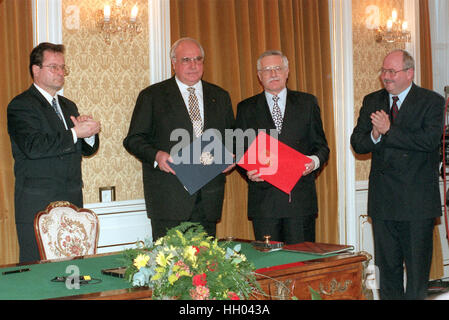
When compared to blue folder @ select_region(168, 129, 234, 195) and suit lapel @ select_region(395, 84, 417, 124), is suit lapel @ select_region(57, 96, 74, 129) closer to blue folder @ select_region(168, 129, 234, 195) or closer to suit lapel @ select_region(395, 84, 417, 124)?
blue folder @ select_region(168, 129, 234, 195)

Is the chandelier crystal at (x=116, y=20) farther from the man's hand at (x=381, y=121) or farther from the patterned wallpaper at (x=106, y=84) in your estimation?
the man's hand at (x=381, y=121)

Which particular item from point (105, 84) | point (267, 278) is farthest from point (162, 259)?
point (105, 84)

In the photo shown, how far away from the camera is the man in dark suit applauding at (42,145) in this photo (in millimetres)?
3658

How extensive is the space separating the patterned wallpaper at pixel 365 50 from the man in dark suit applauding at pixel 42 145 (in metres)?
3.16

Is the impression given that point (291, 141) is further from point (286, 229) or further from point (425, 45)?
point (425, 45)

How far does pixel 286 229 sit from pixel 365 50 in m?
2.66

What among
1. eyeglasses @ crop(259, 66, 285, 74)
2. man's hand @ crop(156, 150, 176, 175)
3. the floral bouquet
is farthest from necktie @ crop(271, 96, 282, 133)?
the floral bouquet

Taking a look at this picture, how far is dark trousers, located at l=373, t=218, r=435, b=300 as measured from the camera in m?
4.00

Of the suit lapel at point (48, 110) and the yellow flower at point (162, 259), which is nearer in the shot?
the yellow flower at point (162, 259)

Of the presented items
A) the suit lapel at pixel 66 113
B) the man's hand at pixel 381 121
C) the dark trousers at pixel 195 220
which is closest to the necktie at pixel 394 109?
the man's hand at pixel 381 121

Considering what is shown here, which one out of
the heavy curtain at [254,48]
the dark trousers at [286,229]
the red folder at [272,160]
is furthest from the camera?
the heavy curtain at [254,48]

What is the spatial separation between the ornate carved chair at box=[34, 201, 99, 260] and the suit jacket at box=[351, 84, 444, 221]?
196 centimetres

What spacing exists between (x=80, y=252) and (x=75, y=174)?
787 millimetres

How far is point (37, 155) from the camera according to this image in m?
3.62
